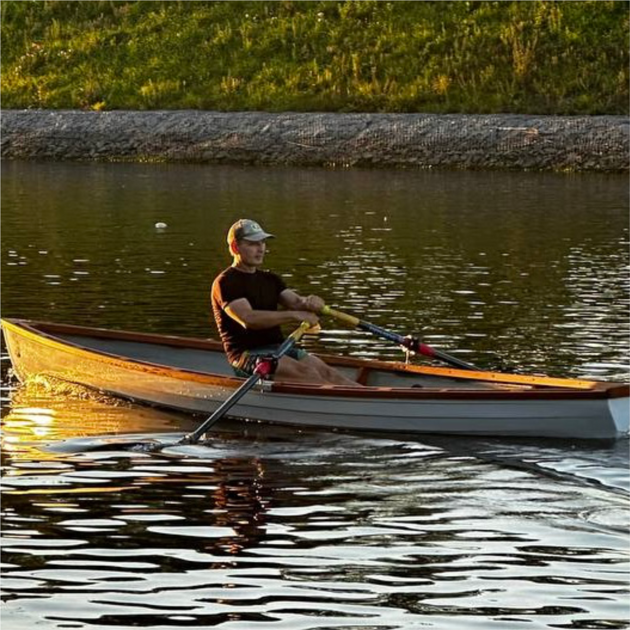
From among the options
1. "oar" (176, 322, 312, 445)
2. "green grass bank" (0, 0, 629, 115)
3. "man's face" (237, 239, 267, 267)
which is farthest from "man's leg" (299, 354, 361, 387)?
"green grass bank" (0, 0, 629, 115)

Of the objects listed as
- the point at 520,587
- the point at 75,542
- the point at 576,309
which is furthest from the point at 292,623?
the point at 576,309

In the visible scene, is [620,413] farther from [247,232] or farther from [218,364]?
[218,364]

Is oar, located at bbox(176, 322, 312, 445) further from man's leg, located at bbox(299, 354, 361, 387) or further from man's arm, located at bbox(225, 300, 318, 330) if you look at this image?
man's leg, located at bbox(299, 354, 361, 387)

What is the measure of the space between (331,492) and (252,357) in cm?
358

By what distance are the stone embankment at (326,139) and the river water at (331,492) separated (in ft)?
71.7

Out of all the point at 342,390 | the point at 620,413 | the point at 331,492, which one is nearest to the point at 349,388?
the point at 342,390

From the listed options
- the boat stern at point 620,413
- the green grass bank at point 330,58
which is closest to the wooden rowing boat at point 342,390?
the boat stern at point 620,413

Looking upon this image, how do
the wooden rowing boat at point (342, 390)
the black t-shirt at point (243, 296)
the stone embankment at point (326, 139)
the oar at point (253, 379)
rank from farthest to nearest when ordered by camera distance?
the stone embankment at point (326, 139) < the black t-shirt at point (243, 296) < the oar at point (253, 379) < the wooden rowing boat at point (342, 390)

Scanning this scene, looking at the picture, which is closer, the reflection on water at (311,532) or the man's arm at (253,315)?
the reflection on water at (311,532)

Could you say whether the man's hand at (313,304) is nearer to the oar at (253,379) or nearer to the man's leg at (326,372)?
the oar at (253,379)

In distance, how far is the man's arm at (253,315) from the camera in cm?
1738

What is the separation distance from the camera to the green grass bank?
57.7 m

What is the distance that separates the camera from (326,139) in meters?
55.1

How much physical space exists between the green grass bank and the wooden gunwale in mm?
37146
